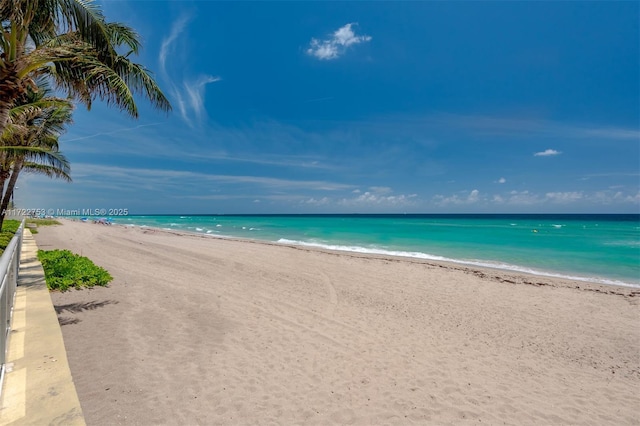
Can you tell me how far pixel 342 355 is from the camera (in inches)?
208

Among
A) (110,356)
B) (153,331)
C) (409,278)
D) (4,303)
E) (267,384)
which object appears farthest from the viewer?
(409,278)

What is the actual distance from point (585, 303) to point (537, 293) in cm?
132

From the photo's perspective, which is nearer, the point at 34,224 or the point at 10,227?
the point at 10,227

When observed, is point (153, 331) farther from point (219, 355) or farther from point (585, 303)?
point (585, 303)

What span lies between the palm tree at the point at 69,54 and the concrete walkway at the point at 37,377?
3769 millimetres

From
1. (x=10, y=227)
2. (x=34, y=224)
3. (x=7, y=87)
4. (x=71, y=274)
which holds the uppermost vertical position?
(x=7, y=87)

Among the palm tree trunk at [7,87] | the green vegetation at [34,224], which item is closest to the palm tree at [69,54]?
the palm tree trunk at [7,87]

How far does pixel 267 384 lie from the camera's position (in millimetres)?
4211

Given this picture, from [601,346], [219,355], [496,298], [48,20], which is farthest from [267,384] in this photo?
[496,298]

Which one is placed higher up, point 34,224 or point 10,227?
point 10,227

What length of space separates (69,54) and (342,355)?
26.3 feet

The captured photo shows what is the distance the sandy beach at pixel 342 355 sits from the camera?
376 centimetres

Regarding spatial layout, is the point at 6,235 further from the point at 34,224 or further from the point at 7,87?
the point at 34,224

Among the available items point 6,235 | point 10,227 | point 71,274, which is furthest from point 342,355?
point 10,227
